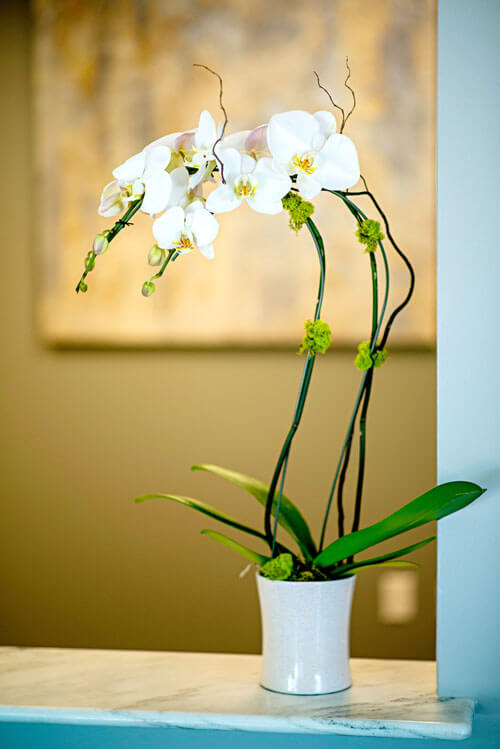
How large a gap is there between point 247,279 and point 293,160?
1428 mm

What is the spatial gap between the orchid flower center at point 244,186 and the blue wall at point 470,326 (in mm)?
213

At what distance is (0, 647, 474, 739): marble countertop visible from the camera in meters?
0.84

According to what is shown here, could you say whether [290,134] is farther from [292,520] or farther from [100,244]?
[292,520]

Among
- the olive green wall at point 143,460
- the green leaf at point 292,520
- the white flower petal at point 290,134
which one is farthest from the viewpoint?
the olive green wall at point 143,460

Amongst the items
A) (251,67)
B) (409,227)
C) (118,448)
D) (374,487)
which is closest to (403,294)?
(409,227)

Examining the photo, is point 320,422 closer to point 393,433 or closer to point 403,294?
point 393,433

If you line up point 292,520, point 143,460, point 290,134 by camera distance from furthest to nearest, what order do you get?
point 143,460 < point 292,520 < point 290,134

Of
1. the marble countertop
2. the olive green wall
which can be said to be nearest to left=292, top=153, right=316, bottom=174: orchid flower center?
the marble countertop

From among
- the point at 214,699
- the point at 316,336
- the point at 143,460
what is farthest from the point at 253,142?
the point at 143,460

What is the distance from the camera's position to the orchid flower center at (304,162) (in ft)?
2.70

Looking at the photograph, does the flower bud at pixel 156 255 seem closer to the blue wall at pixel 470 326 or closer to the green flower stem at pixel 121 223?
the green flower stem at pixel 121 223

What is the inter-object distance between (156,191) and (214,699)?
54 cm

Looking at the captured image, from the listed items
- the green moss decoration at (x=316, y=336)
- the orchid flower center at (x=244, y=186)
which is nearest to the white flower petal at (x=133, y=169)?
the orchid flower center at (x=244, y=186)

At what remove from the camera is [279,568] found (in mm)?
881
